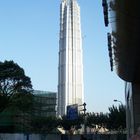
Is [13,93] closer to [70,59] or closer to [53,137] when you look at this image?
[53,137]

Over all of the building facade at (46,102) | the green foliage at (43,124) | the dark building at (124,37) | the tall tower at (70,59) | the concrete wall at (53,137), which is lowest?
the concrete wall at (53,137)

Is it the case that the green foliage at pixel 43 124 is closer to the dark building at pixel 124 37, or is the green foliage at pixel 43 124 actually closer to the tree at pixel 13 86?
the tree at pixel 13 86

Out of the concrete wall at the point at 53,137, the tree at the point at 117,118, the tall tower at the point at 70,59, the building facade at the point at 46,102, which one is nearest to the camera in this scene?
the concrete wall at the point at 53,137

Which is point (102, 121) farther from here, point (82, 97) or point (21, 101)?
point (82, 97)

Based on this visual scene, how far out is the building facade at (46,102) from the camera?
105450 mm

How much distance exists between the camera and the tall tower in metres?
171

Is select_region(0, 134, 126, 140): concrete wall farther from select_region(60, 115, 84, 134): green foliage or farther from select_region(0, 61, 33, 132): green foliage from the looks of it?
select_region(60, 115, 84, 134): green foliage

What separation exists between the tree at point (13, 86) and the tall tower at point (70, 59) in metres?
82.3

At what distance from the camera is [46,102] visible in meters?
114

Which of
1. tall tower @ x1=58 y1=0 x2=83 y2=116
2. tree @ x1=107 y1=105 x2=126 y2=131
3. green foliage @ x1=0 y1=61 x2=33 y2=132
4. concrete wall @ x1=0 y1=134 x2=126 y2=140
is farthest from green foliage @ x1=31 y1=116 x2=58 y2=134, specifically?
tall tower @ x1=58 y1=0 x2=83 y2=116

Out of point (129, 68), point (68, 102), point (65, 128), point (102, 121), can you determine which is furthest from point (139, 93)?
point (68, 102)

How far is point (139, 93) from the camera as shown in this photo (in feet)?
96.2

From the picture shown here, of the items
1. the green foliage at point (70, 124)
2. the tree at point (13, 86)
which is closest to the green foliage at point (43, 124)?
the green foliage at point (70, 124)

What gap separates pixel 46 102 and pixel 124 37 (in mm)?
97272
